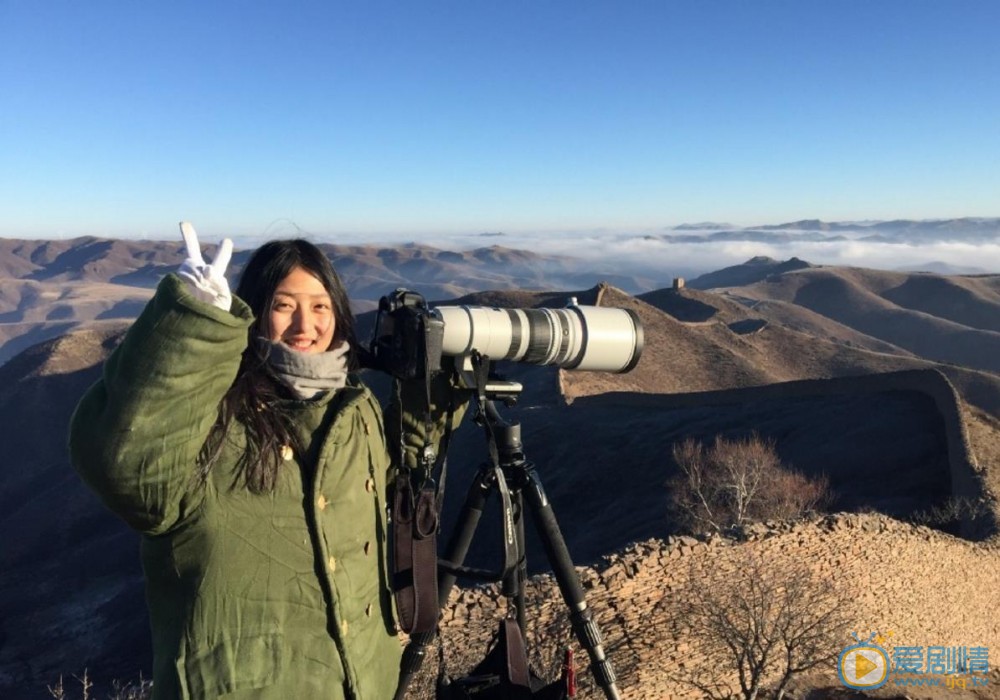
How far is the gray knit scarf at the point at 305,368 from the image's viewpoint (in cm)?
158

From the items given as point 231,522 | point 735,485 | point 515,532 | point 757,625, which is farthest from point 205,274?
point 735,485

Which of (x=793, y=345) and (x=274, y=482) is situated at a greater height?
(x=274, y=482)

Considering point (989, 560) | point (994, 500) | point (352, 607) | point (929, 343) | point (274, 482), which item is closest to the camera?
point (274, 482)

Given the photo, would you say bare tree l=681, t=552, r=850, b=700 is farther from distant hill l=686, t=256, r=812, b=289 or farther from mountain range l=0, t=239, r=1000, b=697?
distant hill l=686, t=256, r=812, b=289

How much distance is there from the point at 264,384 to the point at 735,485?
53.9 ft

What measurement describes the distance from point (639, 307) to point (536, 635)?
39019 millimetres

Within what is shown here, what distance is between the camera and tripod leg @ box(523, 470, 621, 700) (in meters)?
2.30

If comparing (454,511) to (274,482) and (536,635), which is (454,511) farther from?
(274,482)

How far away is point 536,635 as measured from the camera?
6336mm

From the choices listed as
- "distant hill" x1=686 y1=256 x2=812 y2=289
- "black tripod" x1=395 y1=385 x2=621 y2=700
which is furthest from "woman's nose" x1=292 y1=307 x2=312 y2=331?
"distant hill" x1=686 y1=256 x2=812 y2=289

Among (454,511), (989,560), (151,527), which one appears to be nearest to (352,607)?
(151,527)

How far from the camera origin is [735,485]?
16.2 m

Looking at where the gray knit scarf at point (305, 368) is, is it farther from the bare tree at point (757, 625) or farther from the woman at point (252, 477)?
the bare tree at point (757, 625)

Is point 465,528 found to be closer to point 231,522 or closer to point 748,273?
point 231,522
